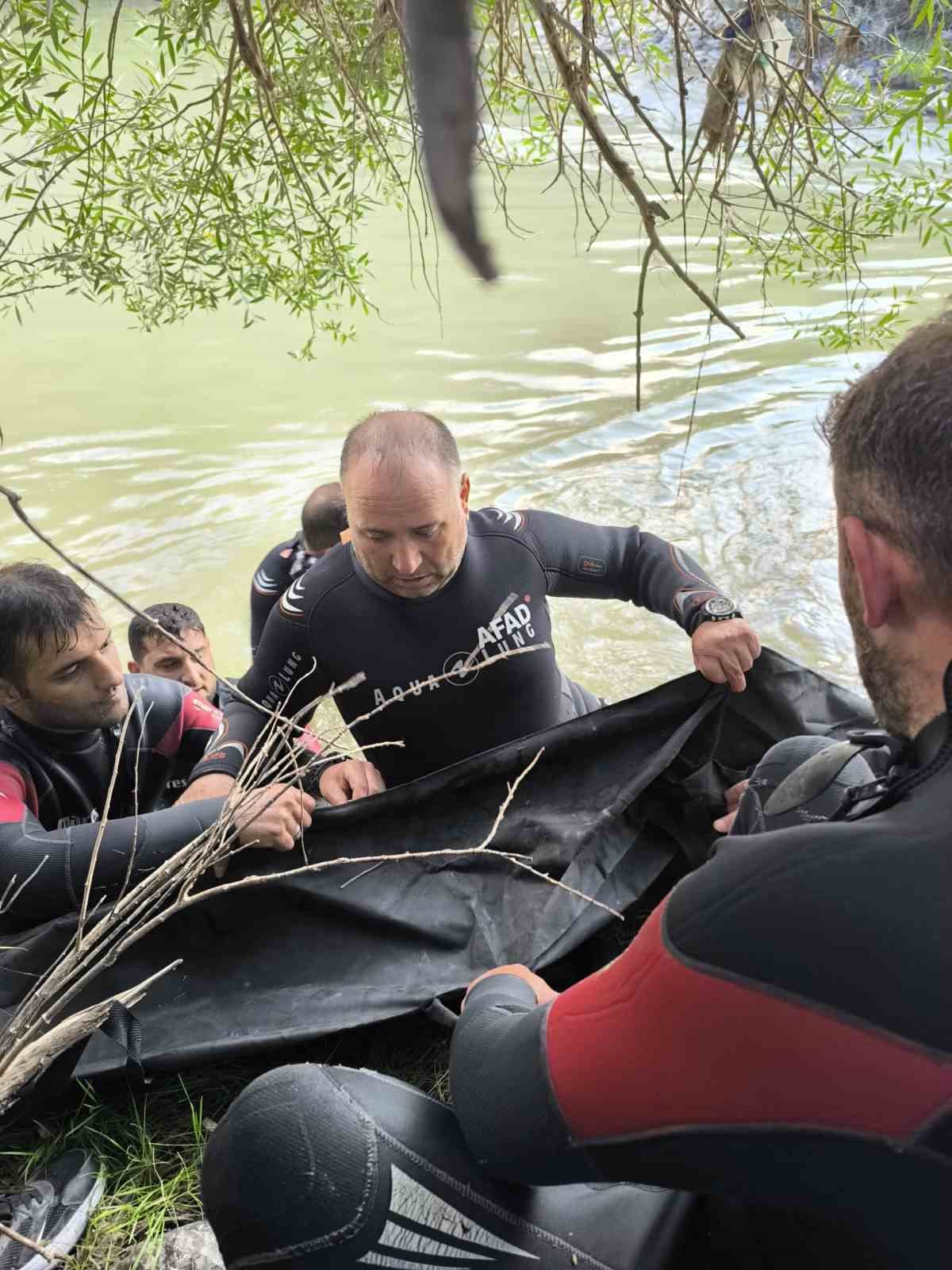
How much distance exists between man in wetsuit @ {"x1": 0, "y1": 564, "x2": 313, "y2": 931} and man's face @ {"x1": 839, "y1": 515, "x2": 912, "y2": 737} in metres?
1.32

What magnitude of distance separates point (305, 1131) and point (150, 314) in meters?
3.74

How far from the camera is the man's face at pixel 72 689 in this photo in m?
2.71

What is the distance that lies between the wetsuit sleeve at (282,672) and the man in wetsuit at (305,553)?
118 centimetres

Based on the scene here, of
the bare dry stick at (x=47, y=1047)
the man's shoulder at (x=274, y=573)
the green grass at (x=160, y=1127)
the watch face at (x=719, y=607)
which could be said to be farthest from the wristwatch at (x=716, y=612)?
the man's shoulder at (x=274, y=573)

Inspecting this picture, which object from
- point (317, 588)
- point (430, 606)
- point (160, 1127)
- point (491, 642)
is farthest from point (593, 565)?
point (160, 1127)

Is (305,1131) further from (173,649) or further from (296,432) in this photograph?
(296,432)

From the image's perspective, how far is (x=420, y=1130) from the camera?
1562 millimetres

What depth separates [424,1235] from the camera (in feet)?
4.93

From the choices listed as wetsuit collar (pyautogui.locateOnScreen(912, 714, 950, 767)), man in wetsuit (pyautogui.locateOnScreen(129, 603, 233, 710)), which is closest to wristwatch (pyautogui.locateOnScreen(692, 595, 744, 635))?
wetsuit collar (pyautogui.locateOnScreen(912, 714, 950, 767))

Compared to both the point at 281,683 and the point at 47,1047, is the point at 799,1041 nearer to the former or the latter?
the point at 47,1047

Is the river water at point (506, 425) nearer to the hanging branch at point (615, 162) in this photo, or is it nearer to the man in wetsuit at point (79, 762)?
the man in wetsuit at point (79, 762)

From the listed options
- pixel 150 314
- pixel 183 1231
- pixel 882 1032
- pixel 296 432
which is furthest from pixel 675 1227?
pixel 296 432

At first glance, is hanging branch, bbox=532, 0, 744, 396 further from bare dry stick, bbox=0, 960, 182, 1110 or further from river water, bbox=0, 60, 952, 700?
river water, bbox=0, 60, 952, 700

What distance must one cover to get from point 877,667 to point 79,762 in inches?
85.4
